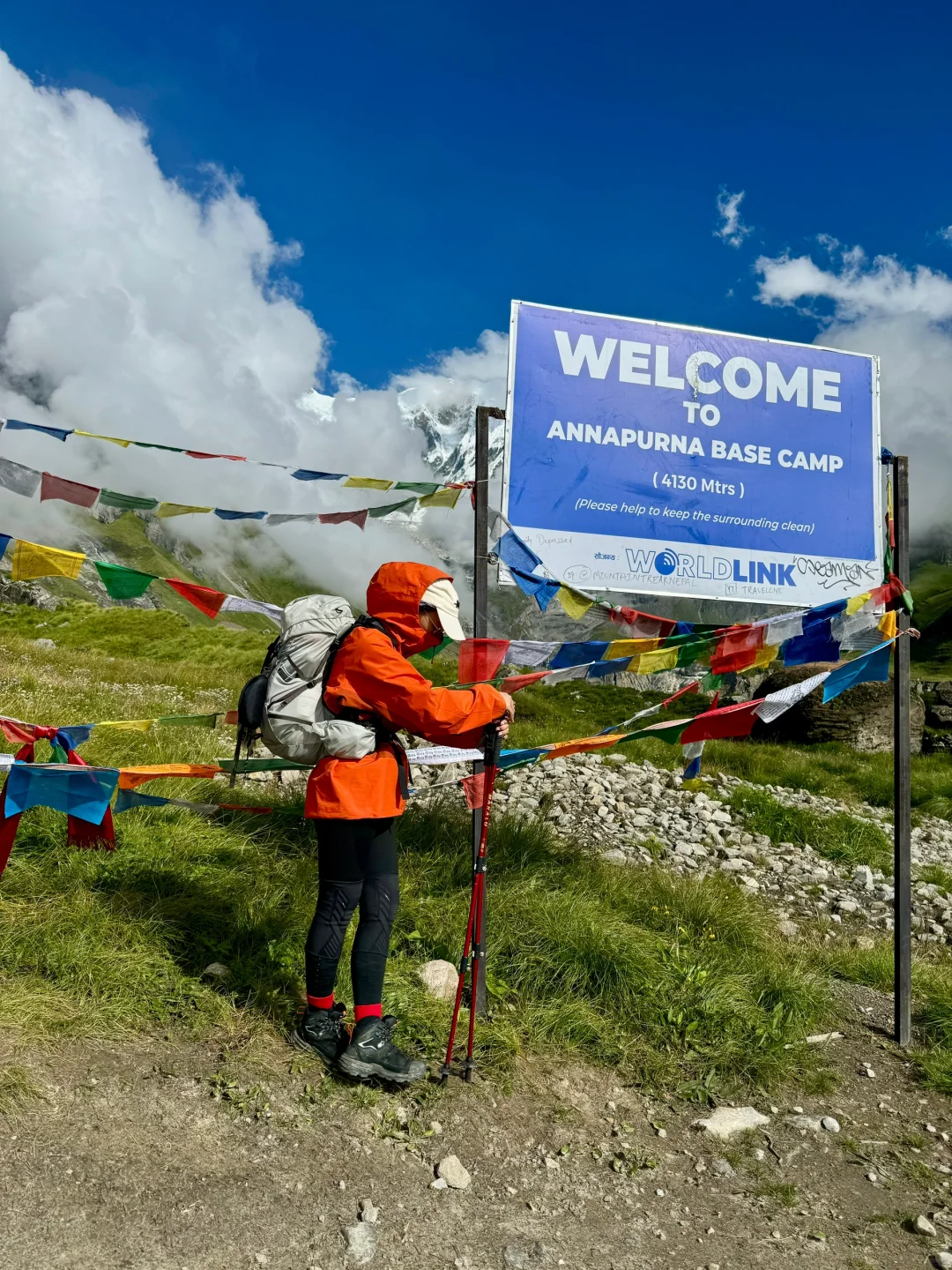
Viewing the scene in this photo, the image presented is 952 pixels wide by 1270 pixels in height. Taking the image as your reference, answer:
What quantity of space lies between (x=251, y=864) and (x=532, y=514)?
3.27 meters

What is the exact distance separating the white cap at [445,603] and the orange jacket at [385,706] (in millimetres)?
47

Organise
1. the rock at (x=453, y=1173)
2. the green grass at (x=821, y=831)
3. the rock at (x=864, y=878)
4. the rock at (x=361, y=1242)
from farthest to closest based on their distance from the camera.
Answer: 1. the green grass at (x=821, y=831)
2. the rock at (x=864, y=878)
3. the rock at (x=453, y=1173)
4. the rock at (x=361, y=1242)

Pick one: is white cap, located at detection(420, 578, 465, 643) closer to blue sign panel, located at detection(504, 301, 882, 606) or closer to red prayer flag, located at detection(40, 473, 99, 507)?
blue sign panel, located at detection(504, 301, 882, 606)

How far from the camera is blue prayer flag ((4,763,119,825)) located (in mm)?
4852

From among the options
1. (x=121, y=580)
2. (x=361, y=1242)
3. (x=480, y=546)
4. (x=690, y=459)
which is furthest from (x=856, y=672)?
(x=121, y=580)

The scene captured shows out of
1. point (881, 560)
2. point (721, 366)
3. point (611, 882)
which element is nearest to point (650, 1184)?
point (611, 882)

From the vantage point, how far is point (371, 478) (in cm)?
623

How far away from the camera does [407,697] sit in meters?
4.24

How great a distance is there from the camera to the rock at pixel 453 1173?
12.6 feet

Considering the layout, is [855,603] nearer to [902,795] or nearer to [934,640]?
[902,795]

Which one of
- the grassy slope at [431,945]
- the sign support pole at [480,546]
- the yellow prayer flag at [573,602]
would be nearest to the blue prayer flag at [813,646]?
the yellow prayer flag at [573,602]

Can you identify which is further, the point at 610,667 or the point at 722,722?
the point at 610,667

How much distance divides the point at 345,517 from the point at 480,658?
5.63ft

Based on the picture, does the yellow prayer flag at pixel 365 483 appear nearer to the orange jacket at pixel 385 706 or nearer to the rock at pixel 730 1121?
the orange jacket at pixel 385 706
